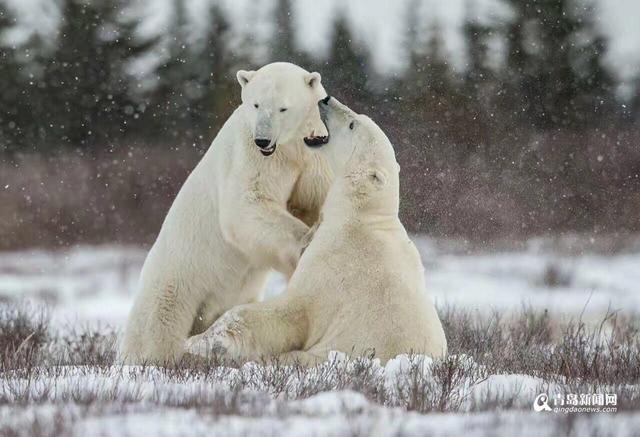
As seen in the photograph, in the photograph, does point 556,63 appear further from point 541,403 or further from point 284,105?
point 541,403

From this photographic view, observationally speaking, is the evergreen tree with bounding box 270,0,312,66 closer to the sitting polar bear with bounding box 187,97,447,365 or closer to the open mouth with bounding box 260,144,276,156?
the open mouth with bounding box 260,144,276,156

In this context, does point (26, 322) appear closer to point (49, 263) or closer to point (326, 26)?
point (49, 263)

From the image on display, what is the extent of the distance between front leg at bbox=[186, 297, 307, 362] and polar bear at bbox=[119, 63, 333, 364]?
359mm

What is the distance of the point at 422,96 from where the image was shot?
62.5 ft

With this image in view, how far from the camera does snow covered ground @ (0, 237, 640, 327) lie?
9.88m

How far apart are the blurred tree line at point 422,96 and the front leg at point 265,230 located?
38.3 ft

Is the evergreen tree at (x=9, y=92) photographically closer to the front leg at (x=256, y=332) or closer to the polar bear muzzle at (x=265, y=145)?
the polar bear muzzle at (x=265, y=145)

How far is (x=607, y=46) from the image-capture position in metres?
19.3

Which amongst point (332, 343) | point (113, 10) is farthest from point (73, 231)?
point (332, 343)

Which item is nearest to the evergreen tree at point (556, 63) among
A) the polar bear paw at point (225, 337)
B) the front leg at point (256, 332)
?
the front leg at point (256, 332)

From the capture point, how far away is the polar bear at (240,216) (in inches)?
190

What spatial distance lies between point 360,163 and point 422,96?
48.2ft

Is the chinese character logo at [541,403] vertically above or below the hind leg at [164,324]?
below

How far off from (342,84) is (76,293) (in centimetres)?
945
